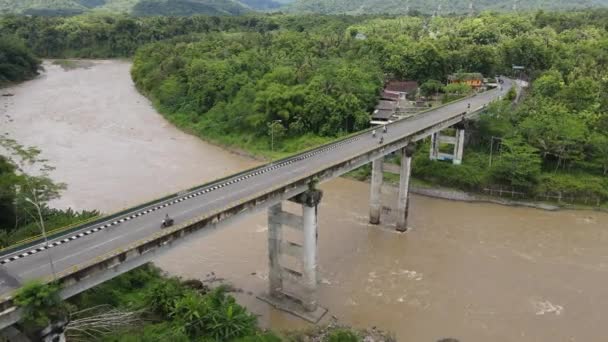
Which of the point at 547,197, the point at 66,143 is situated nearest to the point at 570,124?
the point at 547,197

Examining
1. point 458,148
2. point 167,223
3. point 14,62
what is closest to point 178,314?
point 167,223

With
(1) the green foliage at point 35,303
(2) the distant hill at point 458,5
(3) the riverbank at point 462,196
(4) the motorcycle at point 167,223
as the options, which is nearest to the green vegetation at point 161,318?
(1) the green foliage at point 35,303

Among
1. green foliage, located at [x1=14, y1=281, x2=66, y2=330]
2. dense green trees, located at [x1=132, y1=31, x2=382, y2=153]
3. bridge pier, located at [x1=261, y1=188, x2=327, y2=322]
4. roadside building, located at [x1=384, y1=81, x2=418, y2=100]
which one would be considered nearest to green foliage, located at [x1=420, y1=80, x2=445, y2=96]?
roadside building, located at [x1=384, y1=81, x2=418, y2=100]

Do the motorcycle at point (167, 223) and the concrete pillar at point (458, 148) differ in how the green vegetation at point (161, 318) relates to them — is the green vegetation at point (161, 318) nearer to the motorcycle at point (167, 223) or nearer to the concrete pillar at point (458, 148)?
the motorcycle at point (167, 223)

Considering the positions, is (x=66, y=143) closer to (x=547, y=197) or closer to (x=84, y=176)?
(x=84, y=176)

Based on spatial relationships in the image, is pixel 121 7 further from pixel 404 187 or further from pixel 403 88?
pixel 404 187
